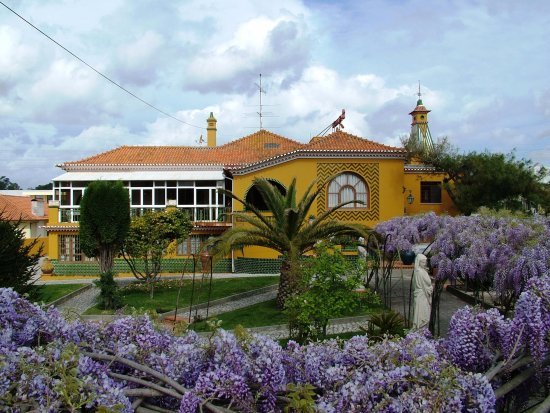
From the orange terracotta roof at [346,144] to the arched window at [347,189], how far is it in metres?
1.44

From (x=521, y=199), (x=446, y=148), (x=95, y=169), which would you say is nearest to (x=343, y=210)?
(x=446, y=148)

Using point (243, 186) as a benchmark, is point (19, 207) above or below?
below

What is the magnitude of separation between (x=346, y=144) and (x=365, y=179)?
2106mm

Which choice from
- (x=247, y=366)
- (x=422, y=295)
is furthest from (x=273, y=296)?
(x=247, y=366)

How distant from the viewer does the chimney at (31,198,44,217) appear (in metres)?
41.5

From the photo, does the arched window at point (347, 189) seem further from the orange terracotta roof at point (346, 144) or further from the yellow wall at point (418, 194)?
the yellow wall at point (418, 194)

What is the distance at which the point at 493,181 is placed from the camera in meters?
26.1

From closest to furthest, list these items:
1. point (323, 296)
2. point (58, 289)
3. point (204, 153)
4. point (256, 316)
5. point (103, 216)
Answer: point (323, 296)
point (256, 316)
point (103, 216)
point (58, 289)
point (204, 153)

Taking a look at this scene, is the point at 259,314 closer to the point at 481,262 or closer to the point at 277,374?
the point at 481,262

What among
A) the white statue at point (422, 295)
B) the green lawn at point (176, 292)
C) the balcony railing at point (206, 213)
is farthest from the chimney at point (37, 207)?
the white statue at point (422, 295)

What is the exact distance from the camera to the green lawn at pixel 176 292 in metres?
17.1

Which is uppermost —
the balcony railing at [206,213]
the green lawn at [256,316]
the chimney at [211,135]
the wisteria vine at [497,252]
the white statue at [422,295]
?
the chimney at [211,135]

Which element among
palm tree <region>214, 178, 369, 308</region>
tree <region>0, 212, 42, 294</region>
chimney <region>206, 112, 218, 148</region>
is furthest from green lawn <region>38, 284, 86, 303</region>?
chimney <region>206, 112, 218, 148</region>

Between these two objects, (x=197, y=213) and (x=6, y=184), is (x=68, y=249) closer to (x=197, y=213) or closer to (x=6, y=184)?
(x=197, y=213)
